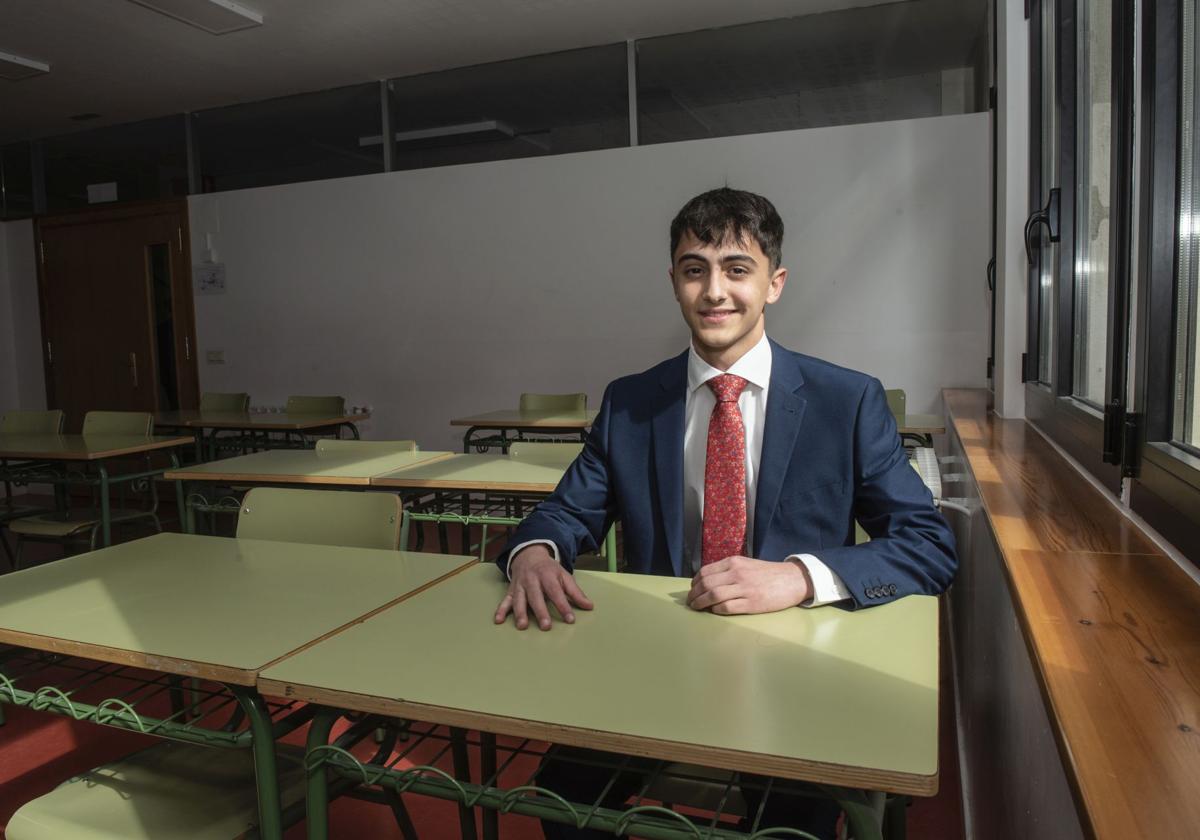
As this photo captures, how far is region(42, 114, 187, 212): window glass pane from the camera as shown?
674cm

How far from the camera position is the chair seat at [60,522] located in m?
3.66

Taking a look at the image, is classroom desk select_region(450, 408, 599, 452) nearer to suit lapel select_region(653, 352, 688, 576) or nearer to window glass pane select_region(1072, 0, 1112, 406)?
window glass pane select_region(1072, 0, 1112, 406)

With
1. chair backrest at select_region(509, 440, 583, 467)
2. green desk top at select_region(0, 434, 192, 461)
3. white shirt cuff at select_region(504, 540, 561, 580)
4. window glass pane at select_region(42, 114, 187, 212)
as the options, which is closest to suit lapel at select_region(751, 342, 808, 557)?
white shirt cuff at select_region(504, 540, 561, 580)

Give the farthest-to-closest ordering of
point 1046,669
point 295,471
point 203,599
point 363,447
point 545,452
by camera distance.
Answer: point 363,447
point 545,452
point 295,471
point 203,599
point 1046,669

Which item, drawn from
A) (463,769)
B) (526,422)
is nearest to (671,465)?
(463,769)

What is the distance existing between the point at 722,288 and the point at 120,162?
7.22m

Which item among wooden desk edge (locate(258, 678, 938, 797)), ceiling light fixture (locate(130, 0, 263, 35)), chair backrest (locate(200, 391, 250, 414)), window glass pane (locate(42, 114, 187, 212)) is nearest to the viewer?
wooden desk edge (locate(258, 678, 938, 797))

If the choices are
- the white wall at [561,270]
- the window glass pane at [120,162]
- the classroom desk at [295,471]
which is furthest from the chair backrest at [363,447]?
the window glass pane at [120,162]

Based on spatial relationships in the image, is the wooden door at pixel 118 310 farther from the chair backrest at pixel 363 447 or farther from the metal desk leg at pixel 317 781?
the metal desk leg at pixel 317 781

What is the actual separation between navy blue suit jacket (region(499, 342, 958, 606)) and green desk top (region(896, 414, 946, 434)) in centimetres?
225

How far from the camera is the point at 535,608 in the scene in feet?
4.14

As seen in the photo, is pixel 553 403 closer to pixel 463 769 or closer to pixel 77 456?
pixel 77 456

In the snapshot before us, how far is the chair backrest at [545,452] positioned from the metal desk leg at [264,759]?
1.99 m

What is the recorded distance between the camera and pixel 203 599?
4.83 feet
